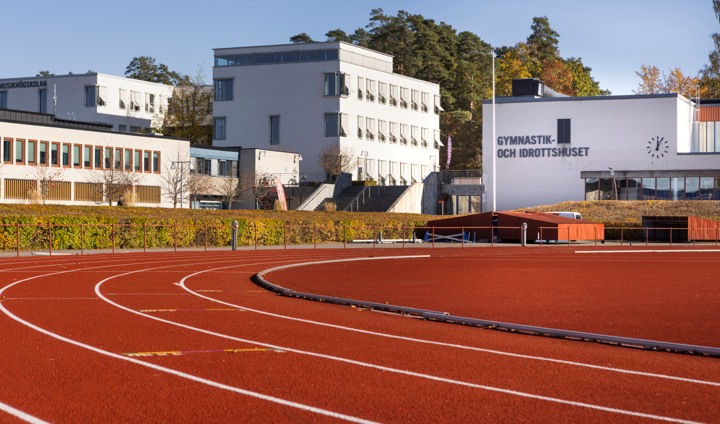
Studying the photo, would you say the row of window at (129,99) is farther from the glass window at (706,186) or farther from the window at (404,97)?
the glass window at (706,186)

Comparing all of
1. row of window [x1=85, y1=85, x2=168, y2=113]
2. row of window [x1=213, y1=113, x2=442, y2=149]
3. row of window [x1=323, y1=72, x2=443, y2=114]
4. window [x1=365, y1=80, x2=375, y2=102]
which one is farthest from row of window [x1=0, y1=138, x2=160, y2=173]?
row of window [x1=85, y1=85, x2=168, y2=113]

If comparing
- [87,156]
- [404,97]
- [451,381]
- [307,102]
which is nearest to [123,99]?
[307,102]

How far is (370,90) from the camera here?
Result: 300 feet

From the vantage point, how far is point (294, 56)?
288 feet

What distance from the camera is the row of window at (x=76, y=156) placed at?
62625mm

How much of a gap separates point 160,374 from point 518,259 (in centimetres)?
2855

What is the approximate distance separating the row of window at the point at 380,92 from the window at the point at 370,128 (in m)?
1.88

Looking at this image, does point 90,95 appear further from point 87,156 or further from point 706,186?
point 706,186

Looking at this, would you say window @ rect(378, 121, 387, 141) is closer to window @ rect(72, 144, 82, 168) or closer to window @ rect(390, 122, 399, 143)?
window @ rect(390, 122, 399, 143)

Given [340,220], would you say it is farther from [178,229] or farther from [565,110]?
[565,110]

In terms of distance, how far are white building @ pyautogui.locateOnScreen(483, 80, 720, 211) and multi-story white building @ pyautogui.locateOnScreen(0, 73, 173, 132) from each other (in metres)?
36.5

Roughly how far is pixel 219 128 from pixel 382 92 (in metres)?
15.3

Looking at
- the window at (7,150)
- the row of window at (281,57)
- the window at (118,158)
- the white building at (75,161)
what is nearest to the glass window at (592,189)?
the row of window at (281,57)

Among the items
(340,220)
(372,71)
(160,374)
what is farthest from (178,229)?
(372,71)
